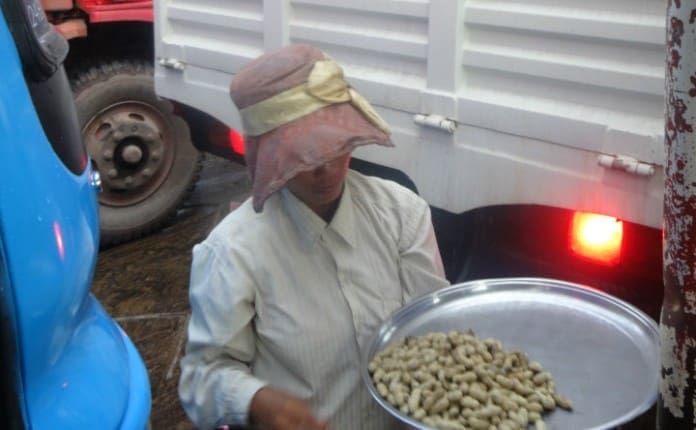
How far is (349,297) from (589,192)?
3.17 ft

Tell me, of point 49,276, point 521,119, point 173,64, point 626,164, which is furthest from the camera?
point 173,64

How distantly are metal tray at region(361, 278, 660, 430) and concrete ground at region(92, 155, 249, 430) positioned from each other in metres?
1.80

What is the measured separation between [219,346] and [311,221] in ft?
1.13

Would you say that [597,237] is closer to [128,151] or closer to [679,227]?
[679,227]

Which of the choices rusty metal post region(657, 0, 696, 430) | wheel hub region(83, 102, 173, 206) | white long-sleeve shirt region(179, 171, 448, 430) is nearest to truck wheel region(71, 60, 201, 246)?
wheel hub region(83, 102, 173, 206)

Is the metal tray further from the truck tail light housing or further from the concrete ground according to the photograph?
the concrete ground

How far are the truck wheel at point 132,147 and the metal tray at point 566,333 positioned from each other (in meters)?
3.29

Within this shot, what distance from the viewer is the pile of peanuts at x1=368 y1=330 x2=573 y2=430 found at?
1.70 metres

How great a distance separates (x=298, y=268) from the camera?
6.63ft

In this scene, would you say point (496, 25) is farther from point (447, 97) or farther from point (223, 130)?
point (223, 130)

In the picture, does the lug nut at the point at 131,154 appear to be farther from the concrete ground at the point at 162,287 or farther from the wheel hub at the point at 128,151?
the concrete ground at the point at 162,287

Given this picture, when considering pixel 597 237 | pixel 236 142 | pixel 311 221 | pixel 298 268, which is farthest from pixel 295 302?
pixel 236 142

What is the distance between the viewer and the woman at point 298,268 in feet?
6.22

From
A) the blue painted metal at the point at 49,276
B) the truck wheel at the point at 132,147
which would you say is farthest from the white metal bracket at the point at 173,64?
the blue painted metal at the point at 49,276
